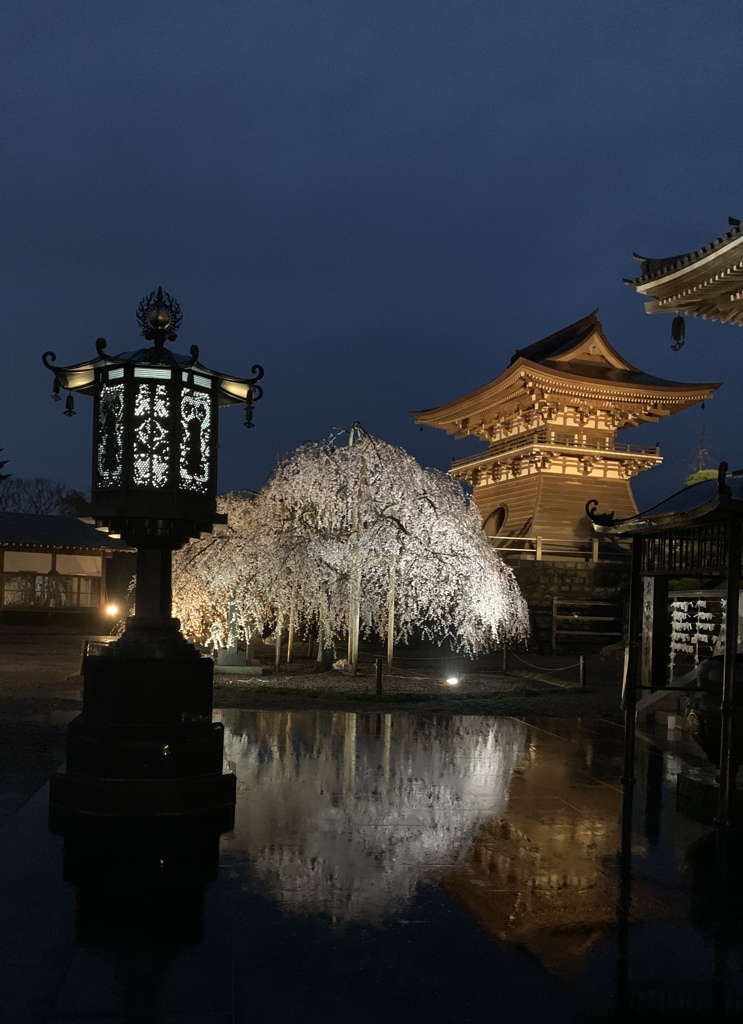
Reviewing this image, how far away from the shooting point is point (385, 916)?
177 inches

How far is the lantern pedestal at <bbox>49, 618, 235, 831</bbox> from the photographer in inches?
252

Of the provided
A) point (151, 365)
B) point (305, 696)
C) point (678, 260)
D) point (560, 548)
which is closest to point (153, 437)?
point (151, 365)

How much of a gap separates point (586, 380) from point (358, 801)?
27.4 meters

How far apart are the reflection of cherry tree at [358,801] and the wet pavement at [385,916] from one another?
0.03 m

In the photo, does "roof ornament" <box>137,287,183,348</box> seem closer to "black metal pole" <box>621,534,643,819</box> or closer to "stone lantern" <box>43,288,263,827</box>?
"stone lantern" <box>43,288,263,827</box>

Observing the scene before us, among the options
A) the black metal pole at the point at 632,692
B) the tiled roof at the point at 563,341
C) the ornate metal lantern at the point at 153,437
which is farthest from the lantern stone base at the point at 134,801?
the tiled roof at the point at 563,341

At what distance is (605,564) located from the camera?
30.7m

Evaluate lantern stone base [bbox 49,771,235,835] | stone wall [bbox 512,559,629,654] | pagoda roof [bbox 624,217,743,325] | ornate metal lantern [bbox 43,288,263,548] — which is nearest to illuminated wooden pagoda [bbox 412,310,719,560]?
stone wall [bbox 512,559,629,654]

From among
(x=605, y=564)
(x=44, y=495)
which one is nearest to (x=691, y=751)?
(x=605, y=564)

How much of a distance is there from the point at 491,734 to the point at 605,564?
21.1 m

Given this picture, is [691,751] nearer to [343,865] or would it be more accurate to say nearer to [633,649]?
[633,649]

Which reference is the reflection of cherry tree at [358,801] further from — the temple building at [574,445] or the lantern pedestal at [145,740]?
the temple building at [574,445]

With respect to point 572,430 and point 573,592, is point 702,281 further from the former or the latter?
point 572,430

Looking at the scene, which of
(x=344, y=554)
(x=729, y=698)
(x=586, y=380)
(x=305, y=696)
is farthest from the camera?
(x=586, y=380)
